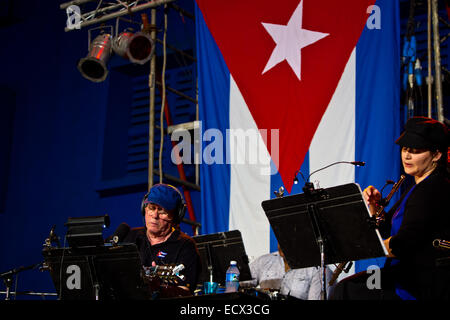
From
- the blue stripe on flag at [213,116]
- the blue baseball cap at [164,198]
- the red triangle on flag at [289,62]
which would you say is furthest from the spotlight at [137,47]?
the blue baseball cap at [164,198]

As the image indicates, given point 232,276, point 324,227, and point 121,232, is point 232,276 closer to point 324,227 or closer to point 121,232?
point 121,232

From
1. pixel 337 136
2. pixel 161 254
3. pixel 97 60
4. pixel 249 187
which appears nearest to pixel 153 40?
pixel 97 60

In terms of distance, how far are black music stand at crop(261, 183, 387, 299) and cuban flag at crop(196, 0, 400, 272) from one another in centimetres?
195

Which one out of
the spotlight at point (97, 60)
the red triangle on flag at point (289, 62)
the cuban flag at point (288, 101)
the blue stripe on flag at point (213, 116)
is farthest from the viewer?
the spotlight at point (97, 60)

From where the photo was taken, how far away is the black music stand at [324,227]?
3607 millimetres

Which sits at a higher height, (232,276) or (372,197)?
(372,197)

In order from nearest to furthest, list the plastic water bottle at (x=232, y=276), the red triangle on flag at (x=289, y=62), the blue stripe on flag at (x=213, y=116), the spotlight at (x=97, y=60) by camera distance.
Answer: the plastic water bottle at (x=232, y=276)
the red triangle on flag at (x=289, y=62)
the blue stripe on flag at (x=213, y=116)
the spotlight at (x=97, y=60)

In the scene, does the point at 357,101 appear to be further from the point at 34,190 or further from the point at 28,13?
the point at 28,13

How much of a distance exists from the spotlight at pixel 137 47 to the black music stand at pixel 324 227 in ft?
12.7

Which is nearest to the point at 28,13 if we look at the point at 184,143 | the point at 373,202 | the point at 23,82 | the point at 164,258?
the point at 23,82

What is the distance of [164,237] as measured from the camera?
445 centimetres

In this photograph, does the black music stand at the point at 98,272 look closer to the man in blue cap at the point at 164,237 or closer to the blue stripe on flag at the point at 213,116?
the man in blue cap at the point at 164,237

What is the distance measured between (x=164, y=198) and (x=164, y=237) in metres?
0.28

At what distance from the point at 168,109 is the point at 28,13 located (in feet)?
10.9
